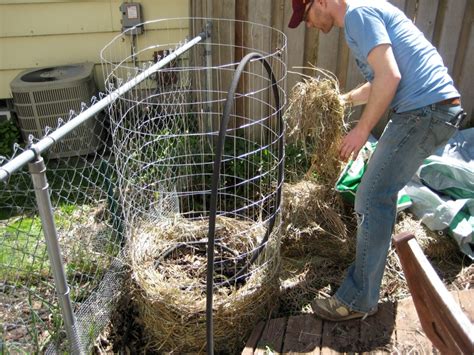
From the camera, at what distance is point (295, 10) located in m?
2.42

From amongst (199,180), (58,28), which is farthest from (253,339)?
(58,28)

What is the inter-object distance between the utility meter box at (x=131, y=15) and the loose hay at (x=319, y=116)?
5.92ft

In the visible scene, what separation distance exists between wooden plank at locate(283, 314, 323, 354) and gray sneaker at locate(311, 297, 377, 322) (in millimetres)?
48

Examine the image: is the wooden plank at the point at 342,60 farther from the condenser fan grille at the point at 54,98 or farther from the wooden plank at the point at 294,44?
the condenser fan grille at the point at 54,98

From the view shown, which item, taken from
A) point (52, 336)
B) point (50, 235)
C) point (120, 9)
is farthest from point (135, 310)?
point (120, 9)

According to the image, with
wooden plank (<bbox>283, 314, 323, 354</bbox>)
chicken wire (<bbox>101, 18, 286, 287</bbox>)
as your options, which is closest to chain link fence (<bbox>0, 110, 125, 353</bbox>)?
chicken wire (<bbox>101, 18, 286, 287</bbox>)

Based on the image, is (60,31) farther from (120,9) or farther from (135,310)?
(135,310)

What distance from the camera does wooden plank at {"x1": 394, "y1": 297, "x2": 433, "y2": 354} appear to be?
2518 mm

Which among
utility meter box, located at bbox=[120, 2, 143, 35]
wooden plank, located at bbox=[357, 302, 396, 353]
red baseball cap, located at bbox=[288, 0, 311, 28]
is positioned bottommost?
wooden plank, located at bbox=[357, 302, 396, 353]

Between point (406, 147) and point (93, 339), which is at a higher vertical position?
point (406, 147)

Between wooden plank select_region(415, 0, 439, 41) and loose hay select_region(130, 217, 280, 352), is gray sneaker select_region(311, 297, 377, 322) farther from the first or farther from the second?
wooden plank select_region(415, 0, 439, 41)

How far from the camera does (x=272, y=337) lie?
102 inches

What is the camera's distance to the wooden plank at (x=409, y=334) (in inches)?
99.1

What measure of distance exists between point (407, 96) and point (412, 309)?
1.19 metres
